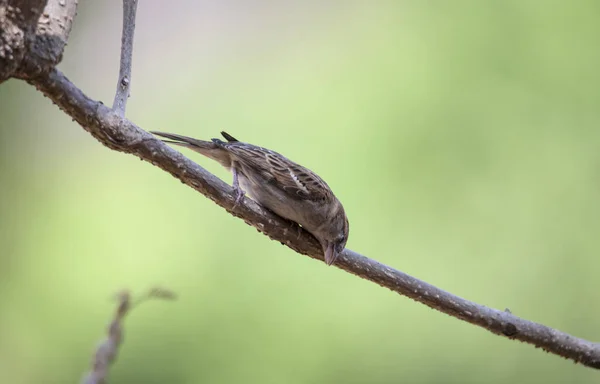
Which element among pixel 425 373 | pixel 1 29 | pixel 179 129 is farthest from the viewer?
pixel 179 129

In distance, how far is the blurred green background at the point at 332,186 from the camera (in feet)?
14.7

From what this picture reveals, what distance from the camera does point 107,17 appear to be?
4.90m

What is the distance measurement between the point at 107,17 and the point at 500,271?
11.0ft

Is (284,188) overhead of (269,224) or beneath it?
overhead

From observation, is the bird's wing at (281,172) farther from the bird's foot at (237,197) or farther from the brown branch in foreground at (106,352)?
the brown branch in foreground at (106,352)

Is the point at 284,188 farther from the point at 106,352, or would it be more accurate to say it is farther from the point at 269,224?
the point at 106,352

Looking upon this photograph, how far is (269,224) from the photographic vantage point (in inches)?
86.4

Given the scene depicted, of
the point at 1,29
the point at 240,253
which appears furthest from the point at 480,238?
the point at 1,29

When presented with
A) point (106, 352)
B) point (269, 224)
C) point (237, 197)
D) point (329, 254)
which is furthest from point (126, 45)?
point (106, 352)

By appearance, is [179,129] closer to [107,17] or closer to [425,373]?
[107,17]

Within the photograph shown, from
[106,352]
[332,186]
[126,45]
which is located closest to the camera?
[106,352]

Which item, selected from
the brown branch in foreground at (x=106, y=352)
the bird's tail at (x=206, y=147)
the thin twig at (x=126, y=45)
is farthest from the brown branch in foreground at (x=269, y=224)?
the brown branch in foreground at (x=106, y=352)

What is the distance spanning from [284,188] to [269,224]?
0.73ft

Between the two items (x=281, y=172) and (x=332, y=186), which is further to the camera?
(x=332, y=186)
